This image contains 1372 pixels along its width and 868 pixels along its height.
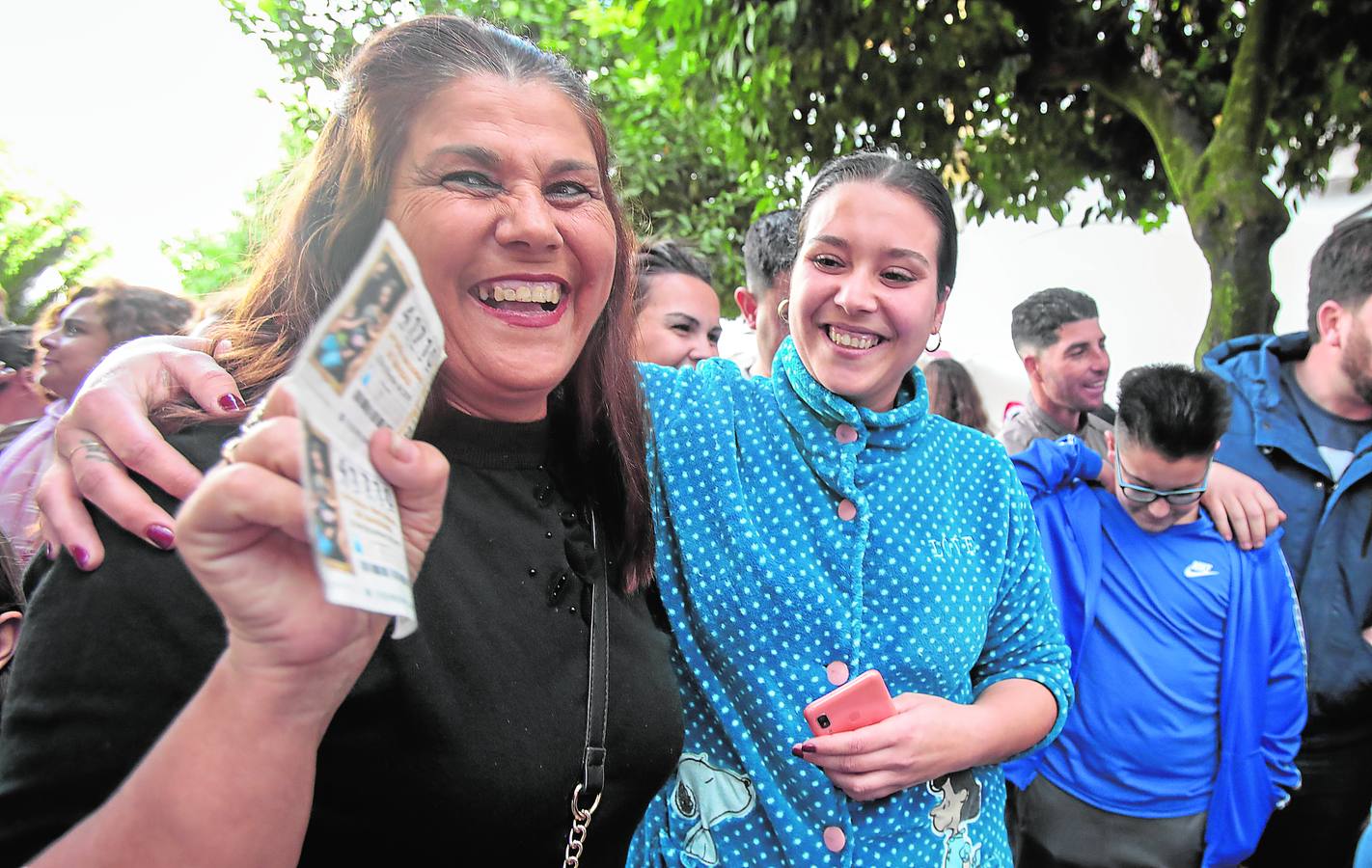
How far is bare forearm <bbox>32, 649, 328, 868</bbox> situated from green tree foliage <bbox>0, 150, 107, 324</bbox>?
26314 millimetres

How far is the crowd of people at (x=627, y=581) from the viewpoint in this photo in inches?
34.3

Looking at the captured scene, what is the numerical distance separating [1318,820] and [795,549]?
8.23 ft

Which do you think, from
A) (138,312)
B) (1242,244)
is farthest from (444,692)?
(1242,244)

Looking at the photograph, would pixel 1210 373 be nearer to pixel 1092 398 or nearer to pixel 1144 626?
pixel 1144 626

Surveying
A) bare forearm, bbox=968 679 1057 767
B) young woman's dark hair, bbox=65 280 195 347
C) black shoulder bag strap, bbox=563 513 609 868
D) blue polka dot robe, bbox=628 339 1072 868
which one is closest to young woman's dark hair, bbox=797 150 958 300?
blue polka dot robe, bbox=628 339 1072 868

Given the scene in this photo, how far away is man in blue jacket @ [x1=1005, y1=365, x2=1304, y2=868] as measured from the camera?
2.78 m

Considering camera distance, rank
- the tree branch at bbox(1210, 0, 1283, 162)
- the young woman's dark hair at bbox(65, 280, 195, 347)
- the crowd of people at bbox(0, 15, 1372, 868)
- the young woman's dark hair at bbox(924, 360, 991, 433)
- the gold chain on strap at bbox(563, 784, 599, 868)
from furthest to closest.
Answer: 1. the young woman's dark hair at bbox(924, 360, 991, 433)
2. the tree branch at bbox(1210, 0, 1283, 162)
3. the young woman's dark hair at bbox(65, 280, 195, 347)
4. the gold chain on strap at bbox(563, 784, 599, 868)
5. the crowd of people at bbox(0, 15, 1372, 868)

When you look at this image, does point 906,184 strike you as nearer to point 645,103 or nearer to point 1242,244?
point 1242,244

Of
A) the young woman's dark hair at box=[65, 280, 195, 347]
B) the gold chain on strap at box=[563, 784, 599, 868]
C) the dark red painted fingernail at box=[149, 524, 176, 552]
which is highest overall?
the young woman's dark hair at box=[65, 280, 195, 347]

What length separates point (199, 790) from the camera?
2.51 ft

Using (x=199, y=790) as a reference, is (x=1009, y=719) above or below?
below

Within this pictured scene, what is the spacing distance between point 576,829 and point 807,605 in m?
0.62

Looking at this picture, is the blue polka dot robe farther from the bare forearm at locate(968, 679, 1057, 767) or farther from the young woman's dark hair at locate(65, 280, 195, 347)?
the young woman's dark hair at locate(65, 280, 195, 347)

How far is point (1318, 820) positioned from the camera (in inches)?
117
